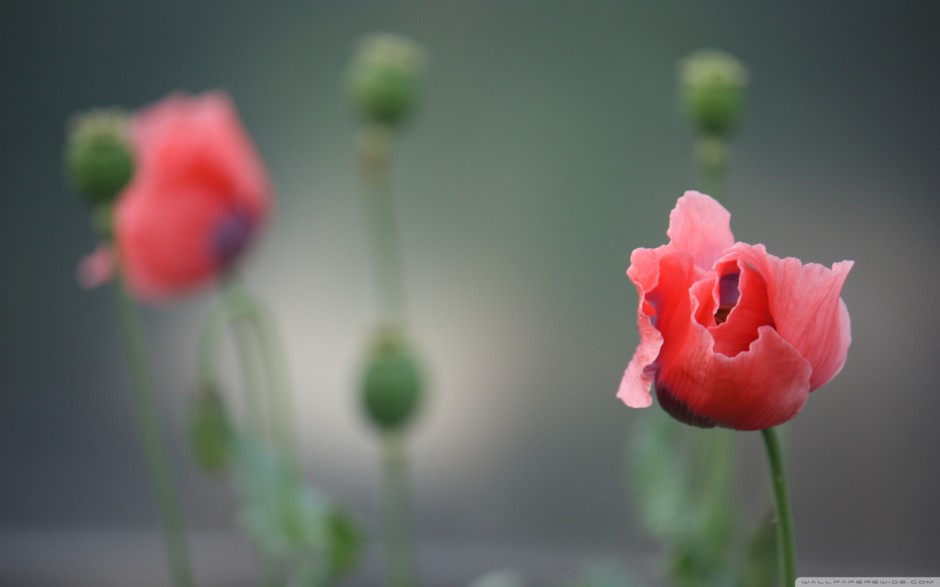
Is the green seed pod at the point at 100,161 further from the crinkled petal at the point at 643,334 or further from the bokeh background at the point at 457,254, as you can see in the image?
the bokeh background at the point at 457,254

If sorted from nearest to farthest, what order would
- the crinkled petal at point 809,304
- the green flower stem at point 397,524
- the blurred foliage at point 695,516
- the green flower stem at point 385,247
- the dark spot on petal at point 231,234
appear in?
1. the crinkled petal at point 809,304
2. the blurred foliage at point 695,516
3. the dark spot on petal at point 231,234
4. the green flower stem at point 397,524
5. the green flower stem at point 385,247

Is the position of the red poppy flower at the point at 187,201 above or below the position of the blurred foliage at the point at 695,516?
above

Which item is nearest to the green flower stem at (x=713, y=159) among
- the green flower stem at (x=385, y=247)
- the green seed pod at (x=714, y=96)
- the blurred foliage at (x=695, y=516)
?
the green seed pod at (x=714, y=96)

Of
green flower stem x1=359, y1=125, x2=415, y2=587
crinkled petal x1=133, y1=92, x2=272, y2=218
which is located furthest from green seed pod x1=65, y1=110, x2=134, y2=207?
green flower stem x1=359, y1=125, x2=415, y2=587

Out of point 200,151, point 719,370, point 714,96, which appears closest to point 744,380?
point 719,370

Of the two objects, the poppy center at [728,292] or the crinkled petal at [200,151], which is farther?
the crinkled petal at [200,151]

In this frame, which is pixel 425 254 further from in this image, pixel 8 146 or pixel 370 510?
pixel 8 146

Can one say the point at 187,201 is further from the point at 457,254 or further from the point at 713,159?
the point at 457,254

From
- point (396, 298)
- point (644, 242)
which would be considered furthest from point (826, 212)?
point (396, 298)
